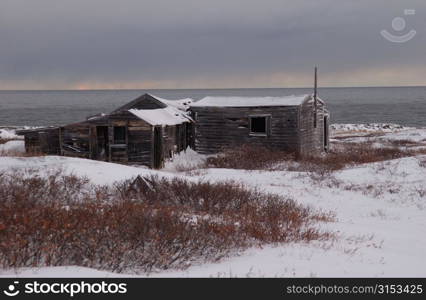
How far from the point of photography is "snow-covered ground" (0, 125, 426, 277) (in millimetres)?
5754

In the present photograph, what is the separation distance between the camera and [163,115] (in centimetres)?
2552

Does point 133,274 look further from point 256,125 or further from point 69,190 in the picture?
point 256,125

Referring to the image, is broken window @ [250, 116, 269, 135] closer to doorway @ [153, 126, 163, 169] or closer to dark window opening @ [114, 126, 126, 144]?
doorway @ [153, 126, 163, 169]

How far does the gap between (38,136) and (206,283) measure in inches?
901

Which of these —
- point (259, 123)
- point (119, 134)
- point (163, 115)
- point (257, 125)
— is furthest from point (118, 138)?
point (259, 123)

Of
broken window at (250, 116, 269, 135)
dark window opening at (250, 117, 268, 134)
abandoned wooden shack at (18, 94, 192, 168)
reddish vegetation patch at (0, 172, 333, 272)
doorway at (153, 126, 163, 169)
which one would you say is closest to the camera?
reddish vegetation patch at (0, 172, 333, 272)

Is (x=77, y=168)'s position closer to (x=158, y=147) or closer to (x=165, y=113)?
(x=158, y=147)

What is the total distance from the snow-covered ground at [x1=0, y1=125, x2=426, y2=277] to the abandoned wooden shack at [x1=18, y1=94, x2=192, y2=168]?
67.9 inches

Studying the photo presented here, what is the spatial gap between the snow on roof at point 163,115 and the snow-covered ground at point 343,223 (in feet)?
9.21

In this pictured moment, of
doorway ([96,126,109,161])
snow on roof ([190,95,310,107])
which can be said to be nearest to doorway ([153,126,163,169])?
doorway ([96,126,109,161])

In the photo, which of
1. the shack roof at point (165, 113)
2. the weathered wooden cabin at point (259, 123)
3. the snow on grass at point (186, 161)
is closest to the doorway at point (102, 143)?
the shack roof at point (165, 113)

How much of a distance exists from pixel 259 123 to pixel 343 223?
1732 cm

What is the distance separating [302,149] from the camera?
85.6ft

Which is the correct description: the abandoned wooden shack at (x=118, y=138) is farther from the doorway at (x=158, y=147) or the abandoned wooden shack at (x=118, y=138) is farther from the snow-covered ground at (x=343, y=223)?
the snow-covered ground at (x=343, y=223)
